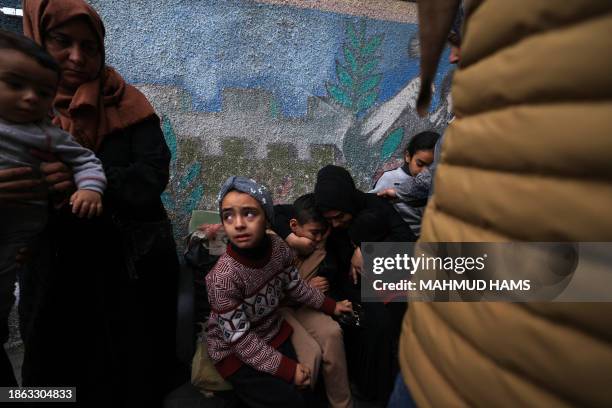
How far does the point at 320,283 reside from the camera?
203 centimetres

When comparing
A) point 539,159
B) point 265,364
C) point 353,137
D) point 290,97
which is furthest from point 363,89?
point 539,159

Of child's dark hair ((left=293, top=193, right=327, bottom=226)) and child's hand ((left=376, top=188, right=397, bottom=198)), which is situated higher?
child's hand ((left=376, top=188, right=397, bottom=198))

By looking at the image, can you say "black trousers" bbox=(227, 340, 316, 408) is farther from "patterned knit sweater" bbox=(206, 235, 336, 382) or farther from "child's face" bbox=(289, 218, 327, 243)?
"child's face" bbox=(289, 218, 327, 243)

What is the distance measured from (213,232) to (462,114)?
1.75m

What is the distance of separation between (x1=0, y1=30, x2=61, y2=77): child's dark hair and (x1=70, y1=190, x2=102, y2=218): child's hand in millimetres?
412

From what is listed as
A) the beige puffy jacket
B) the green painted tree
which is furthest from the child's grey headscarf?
the green painted tree

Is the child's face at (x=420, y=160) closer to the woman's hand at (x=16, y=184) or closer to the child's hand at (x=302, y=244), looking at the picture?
the child's hand at (x=302, y=244)

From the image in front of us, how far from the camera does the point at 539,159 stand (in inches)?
16.5

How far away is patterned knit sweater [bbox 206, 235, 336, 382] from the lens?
1546mm

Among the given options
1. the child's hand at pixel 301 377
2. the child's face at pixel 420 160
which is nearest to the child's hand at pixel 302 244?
the child's hand at pixel 301 377

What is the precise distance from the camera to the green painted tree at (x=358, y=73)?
114 inches

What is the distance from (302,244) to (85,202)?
3.68ft

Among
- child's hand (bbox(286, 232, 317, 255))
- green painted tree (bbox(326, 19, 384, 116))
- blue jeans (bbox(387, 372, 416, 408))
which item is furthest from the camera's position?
green painted tree (bbox(326, 19, 384, 116))

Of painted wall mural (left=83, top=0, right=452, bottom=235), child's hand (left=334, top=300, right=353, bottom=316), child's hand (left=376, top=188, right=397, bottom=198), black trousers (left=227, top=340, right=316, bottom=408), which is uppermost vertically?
painted wall mural (left=83, top=0, right=452, bottom=235)
